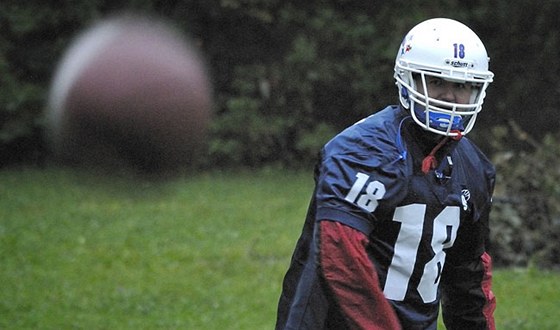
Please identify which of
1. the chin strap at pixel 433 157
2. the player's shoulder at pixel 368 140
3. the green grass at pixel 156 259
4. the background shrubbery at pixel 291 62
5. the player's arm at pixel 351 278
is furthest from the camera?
the background shrubbery at pixel 291 62

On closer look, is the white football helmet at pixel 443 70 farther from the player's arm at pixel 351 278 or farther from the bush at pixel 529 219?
the bush at pixel 529 219

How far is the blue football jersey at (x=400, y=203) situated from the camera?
3.64 metres

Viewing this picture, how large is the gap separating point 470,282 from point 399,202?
62cm

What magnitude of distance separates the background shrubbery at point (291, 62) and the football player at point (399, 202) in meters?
11.4

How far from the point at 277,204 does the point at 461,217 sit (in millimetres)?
8503

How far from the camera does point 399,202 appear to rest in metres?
3.71

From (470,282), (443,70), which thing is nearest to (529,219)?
(470,282)

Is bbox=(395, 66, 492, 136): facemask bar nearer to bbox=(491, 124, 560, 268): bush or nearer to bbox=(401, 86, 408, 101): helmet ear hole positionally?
bbox=(401, 86, 408, 101): helmet ear hole

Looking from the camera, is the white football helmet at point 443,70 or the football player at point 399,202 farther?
the white football helmet at point 443,70

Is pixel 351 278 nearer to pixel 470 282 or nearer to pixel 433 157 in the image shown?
pixel 433 157

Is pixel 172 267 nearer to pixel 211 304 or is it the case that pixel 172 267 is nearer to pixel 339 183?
pixel 211 304

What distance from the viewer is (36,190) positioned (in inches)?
539

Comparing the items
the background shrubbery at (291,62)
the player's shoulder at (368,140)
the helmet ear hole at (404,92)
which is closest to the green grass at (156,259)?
the player's shoulder at (368,140)

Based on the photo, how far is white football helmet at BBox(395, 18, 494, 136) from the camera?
12.4 ft
